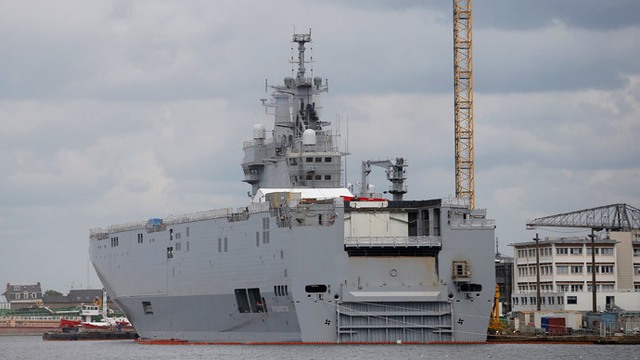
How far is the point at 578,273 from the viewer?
404 feet

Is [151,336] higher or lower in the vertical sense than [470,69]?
lower

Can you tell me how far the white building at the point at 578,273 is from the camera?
120m

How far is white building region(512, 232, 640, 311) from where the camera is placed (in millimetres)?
119875

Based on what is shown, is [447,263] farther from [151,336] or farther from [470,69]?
[470,69]

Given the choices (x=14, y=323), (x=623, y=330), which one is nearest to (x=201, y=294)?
(x=623, y=330)

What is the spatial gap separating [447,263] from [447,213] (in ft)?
9.20

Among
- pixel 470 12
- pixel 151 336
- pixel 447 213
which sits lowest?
pixel 151 336

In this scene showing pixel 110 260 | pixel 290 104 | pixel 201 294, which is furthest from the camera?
pixel 110 260

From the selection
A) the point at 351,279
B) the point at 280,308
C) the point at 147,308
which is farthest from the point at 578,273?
the point at 351,279

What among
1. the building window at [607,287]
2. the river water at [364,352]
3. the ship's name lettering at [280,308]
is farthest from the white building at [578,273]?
the ship's name lettering at [280,308]

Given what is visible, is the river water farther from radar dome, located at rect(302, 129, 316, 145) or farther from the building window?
the building window

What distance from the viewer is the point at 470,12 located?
391ft

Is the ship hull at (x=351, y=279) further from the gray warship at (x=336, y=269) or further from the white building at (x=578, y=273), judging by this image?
the white building at (x=578, y=273)

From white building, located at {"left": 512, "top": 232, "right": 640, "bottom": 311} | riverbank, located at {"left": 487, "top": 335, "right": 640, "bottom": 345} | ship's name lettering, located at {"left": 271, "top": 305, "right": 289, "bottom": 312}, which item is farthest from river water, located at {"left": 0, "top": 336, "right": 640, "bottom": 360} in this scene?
white building, located at {"left": 512, "top": 232, "right": 640, "bottom": 311}
